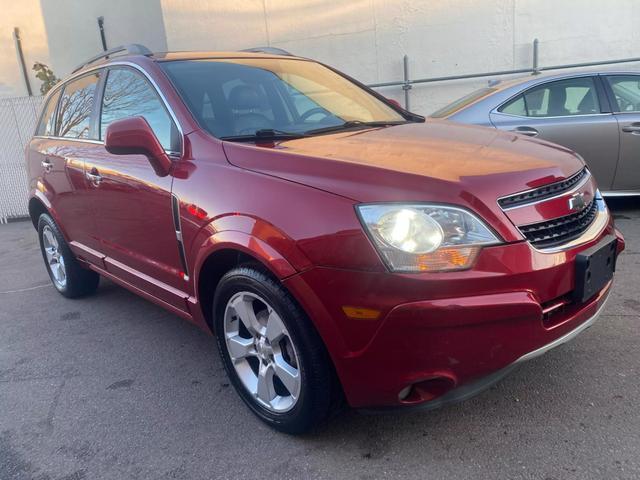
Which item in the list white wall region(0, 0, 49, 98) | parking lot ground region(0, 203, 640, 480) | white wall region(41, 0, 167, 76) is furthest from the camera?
white wall region(0, 0, 49, 98)

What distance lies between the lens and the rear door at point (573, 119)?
17.7ft

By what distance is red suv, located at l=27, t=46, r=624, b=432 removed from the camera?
6.42ft

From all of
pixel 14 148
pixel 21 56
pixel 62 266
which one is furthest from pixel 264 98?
pixel 21 56

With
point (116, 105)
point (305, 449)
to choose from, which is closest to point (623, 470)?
point (305, 449)

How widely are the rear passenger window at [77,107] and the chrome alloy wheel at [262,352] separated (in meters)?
2.02

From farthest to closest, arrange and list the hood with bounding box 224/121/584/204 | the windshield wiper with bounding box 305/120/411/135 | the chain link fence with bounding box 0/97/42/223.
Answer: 1. the chain link fence with bounding box 0/97/42/223
2. the windshield wiper with bounding box 305/120/411/135
3. the hood with bounding box 224/121/584/204

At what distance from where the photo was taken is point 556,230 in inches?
85.6

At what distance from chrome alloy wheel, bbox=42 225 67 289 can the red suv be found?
1.50 m

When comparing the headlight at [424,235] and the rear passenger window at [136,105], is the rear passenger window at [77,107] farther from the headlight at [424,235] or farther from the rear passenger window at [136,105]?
the headlight at [424,235]

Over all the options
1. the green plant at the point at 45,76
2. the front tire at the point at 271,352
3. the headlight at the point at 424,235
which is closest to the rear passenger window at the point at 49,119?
the front tire at the point at 271,352

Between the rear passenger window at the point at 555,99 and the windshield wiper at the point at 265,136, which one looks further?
the rear passenger window at the point at 555,99

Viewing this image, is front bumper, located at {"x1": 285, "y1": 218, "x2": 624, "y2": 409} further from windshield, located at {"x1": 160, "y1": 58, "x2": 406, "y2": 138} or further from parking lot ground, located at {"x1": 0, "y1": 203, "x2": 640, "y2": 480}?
windshield, located at {"x1": 160, "y1": 58, "x2": 406, "y2": 138}

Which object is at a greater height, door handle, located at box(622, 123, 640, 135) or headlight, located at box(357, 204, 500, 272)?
headlight, located at box(357, 204, 500, 272)

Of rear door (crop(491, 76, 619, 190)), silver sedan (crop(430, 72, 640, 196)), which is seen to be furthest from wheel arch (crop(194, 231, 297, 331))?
rear door (crop(491, 76, 619, 190))
